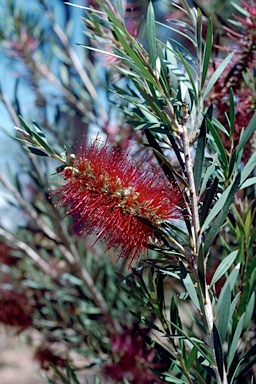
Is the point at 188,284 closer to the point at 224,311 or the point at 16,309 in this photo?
the point at 224,311

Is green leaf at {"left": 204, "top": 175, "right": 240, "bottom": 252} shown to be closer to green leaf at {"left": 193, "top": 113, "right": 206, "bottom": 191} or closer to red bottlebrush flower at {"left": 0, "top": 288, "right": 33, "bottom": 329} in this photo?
green leaf at {"left": 193, "top": 113, "right": 206, "bottom": 191}

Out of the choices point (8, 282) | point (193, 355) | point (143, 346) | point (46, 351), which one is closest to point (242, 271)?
point (193, 355)

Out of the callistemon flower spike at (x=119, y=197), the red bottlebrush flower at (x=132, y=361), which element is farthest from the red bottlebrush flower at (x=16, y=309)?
the callistemon flower spike at (x=119, y=197)

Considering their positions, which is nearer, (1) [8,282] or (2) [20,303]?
(2) [20,303]

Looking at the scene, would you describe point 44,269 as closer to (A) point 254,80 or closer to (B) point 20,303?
(B) point 20,303

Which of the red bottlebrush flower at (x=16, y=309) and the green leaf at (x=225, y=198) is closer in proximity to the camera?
the green leaf at (x=225, y=198)

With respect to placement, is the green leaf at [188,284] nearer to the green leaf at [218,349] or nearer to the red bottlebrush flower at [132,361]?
the green leaf at [218,349]
